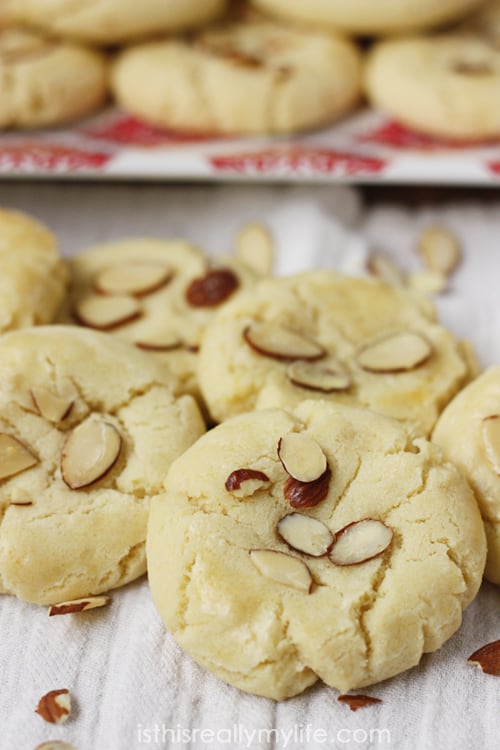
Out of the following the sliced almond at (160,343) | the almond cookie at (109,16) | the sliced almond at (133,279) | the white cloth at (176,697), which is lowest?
the white cloth at (176,697)

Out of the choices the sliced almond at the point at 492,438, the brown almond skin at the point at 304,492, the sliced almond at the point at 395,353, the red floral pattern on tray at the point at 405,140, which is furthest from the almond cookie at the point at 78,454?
the red floral pattern on tray at the point at 405,140

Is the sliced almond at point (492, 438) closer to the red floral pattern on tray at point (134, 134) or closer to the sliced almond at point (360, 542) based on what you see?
the sliced almond at point (360, 542)

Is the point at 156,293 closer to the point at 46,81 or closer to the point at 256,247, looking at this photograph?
the point at 256,247

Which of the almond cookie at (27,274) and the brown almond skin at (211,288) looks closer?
the almond cookie at (27,274)

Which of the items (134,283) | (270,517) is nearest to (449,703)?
(270,517)

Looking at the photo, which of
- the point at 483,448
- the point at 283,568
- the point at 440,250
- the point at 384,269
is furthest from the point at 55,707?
the point at 440,250

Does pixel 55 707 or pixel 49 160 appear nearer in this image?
pixel 55 707
